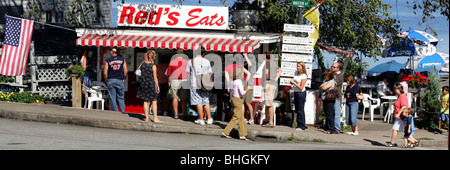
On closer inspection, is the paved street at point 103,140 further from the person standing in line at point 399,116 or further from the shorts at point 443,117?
the shorts at point 443,117

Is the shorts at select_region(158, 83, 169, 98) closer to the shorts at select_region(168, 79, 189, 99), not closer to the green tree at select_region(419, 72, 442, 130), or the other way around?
the shorts at select_region(168, 79, 189, 99)

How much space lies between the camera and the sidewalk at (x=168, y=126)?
11.9m

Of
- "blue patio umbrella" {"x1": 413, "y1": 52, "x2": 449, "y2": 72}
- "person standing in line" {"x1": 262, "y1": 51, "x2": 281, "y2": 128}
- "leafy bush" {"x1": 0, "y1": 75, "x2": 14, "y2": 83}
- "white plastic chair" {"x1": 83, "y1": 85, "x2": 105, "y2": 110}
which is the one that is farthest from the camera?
"blue patio umbrella" {"x1": 413, "y1": 52, "x2": 449, "y2": 72}

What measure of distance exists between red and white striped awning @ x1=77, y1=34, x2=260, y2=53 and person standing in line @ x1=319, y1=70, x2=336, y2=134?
1.94 metres

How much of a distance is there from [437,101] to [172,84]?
22.4ft

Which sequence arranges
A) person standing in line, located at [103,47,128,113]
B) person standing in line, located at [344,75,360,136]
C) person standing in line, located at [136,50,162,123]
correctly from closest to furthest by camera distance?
person standing in line, located at [136,50,162,123], person standing in line, located at [344,75,360,136], person standing in line, located at [103,47,128,113]

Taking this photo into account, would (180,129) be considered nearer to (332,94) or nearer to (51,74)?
(332,94)

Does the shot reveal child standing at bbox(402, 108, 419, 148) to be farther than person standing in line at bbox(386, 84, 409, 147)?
No

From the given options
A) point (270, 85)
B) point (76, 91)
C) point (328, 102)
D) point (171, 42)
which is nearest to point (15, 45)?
point (76, 91)

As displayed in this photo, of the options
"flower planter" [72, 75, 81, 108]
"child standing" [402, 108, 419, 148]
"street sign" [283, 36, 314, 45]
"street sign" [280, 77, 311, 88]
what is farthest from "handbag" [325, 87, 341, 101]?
"flower planter" [72, 75, 81, 108]

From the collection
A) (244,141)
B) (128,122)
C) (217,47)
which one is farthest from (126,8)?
(244,141)

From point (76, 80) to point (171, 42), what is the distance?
8.83 ft

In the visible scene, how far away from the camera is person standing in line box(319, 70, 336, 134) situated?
42.4ft
